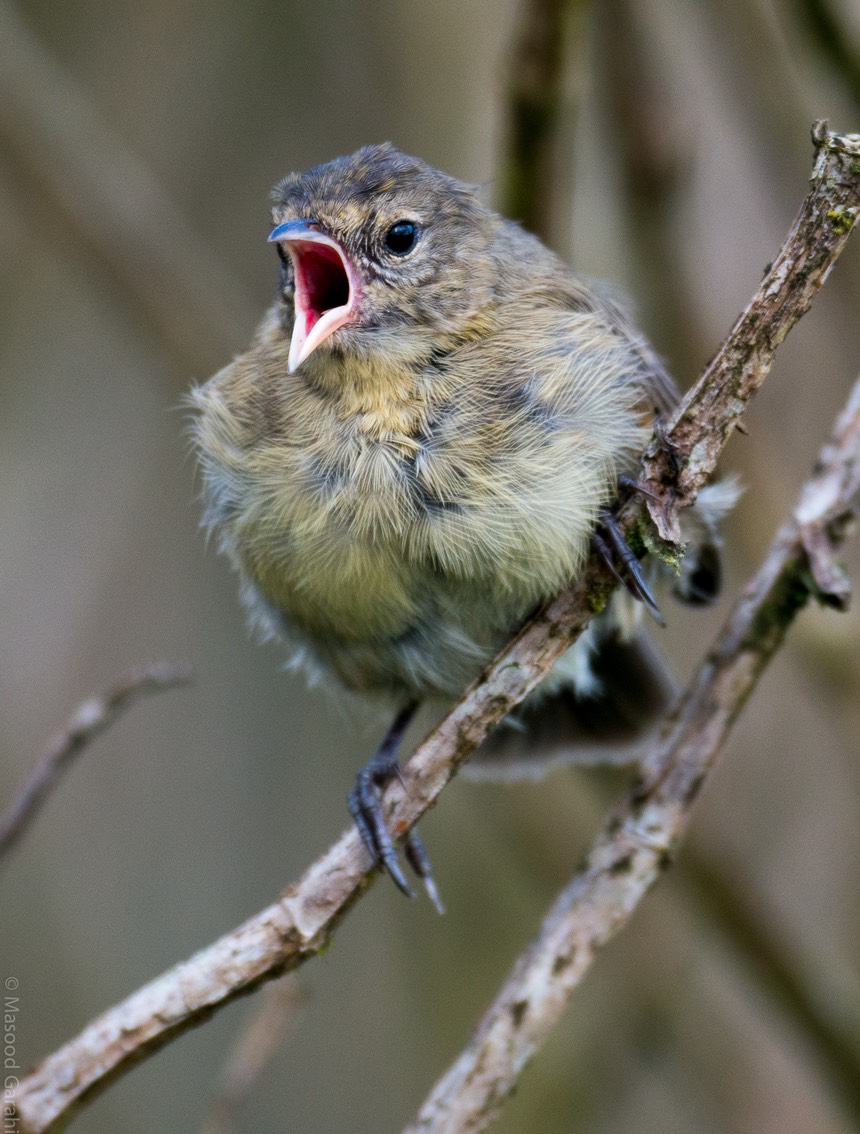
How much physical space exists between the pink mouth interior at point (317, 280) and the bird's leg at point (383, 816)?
1.15 metres

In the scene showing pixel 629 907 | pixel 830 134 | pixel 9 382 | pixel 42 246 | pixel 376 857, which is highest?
pixel 42 246

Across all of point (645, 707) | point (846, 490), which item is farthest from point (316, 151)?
point (846, 490)

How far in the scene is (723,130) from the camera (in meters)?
5.24

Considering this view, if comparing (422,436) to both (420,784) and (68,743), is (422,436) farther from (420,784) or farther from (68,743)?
(68,743)

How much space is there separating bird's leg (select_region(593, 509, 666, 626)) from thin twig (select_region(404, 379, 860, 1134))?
1.05 feet

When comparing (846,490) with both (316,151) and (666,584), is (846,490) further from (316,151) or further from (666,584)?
(316,151)

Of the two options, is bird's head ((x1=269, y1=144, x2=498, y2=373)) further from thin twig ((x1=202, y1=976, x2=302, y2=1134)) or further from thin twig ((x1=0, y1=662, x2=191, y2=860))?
thin twig ((x1=202, y1=976, x2=302, y2=1134))

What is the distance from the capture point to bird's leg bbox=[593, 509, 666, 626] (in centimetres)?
273

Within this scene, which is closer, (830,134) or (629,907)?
(830,134)

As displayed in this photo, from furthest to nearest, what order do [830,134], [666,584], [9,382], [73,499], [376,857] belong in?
[73,499] < [9,382] < [666,584] < [376,857] < [830,134]

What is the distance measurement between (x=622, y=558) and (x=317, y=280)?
3.87ft

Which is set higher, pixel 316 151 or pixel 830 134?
pixel 316 151

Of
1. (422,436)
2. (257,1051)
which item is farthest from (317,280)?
(257,1051)

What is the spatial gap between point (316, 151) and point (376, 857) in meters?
4.10
